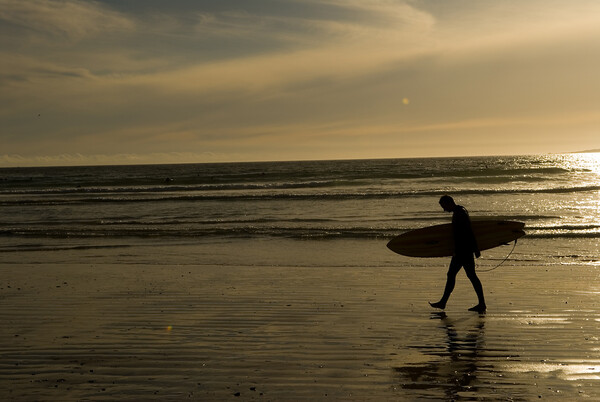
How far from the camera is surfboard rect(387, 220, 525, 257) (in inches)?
440

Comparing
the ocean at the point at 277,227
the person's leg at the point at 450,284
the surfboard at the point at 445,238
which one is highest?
the surfboard at the point at 445,238

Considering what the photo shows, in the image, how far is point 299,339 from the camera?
24.4ft

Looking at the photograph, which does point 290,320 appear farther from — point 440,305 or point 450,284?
point 450,284

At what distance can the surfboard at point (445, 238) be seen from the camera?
36.7 feet

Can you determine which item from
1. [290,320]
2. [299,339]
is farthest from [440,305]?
[299,339]

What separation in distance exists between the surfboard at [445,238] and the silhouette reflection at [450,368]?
11.1ft

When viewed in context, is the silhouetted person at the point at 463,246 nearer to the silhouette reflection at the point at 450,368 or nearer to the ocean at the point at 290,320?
the ocean at the point at 290,320

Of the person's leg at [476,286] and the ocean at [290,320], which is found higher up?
the person's leg at [476,286]

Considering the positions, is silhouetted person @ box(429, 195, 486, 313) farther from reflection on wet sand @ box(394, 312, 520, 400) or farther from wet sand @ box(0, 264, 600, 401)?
reflection on wet sand @ box(394, 312, 520, 400)

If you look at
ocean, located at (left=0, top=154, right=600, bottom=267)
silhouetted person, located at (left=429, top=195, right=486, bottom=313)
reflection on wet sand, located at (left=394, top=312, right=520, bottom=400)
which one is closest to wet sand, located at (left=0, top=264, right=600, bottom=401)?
reflection on wet sand, located at (left=394, top=312, right=520, bottom=400)

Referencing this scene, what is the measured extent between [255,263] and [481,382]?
883cm

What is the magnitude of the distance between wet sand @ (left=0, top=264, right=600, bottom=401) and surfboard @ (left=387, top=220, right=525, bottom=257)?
60 cm

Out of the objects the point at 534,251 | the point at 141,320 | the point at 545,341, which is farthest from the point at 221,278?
the point at 534,251

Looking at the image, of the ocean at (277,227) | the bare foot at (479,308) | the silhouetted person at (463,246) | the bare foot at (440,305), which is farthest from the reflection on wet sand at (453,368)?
the ocean at (277,227)
